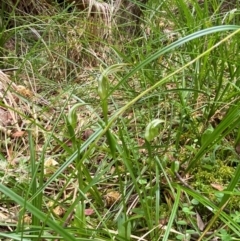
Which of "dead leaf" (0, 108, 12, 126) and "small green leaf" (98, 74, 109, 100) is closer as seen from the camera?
"small green leaf" (98, 74, 109, 100)

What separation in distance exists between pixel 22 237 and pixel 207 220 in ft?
1.62

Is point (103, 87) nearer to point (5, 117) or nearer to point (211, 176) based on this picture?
point (211, 176)

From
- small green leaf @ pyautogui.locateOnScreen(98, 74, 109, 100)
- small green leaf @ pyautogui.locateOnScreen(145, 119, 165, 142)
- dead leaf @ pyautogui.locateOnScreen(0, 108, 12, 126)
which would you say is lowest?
dead leaf @ pyautogui.locateOnScreen(0, 108, 12, 126)

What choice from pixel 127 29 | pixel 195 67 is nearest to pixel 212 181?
pixel 195 67

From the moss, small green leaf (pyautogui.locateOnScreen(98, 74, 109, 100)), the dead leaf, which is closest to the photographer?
small green leaf (pyautogui.locateOnScreen(98, 74, 109, 100))

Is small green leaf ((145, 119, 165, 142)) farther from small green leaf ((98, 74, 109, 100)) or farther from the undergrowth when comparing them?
small green leaf ((98, 74, 109, 100))

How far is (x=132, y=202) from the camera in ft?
3.84

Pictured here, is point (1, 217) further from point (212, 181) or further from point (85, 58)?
point (85, 58)

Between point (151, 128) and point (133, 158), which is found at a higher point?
point (151, 128)

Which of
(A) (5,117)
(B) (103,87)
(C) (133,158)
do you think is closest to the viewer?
(B) (103,87)

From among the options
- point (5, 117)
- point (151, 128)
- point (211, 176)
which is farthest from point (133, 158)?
point (5, 117)

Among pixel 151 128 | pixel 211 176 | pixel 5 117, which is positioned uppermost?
pixel 151 128

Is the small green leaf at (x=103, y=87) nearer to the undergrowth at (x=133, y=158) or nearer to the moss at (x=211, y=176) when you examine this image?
the undergrowth at (x=133, y=158)

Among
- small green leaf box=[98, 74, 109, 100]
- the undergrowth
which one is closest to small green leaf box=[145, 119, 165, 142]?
the undergrowth
